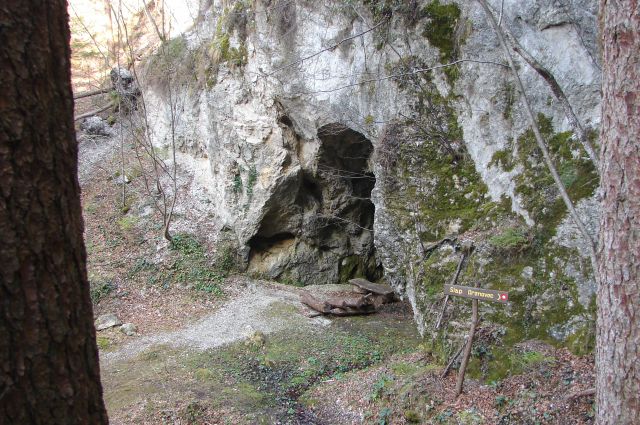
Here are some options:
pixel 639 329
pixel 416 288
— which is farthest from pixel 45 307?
pixel 416 288

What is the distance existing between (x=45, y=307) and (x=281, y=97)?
11655 millimetres

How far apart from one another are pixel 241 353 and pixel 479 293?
5.44 metres

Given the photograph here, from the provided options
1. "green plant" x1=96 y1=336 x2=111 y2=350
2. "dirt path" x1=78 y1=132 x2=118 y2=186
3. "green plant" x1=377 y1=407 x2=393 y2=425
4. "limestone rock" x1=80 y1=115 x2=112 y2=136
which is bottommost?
"green plant" x1=377 y1=407 x2=393 y2=425

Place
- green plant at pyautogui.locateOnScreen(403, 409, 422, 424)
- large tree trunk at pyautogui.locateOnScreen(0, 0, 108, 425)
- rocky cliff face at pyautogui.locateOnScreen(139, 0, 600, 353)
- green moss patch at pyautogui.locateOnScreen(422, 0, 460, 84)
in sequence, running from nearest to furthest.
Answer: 1. large tree trunk at pyautogui.locateOnScreen(0, 0, 108, 425)
2. green plant at pyautogui.locateOnScreen(403, 409, 422, 424)
3. rocky cliff face at pyautogui.locateOnScreen(139, 0, 600, 353)
4. green moss patch at pyautogui.locateOnScreen(422, 0, 460, 84)

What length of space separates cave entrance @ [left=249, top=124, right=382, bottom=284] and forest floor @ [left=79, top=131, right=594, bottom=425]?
45.0 inches

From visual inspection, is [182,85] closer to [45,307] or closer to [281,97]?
[281,97]

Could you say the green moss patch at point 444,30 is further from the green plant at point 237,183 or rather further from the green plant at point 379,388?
the green plant at point 237,183

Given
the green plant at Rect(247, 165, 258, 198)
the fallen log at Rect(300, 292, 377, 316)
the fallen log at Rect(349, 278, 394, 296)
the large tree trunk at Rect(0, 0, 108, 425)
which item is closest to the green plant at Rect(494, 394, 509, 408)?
the large tree trunk at Rect(0, 0, 108, 425)

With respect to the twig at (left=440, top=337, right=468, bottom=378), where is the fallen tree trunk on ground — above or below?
below

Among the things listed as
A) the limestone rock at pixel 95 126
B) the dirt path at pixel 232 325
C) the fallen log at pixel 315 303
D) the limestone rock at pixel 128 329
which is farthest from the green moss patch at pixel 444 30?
the limestone rock at pixel 95 126

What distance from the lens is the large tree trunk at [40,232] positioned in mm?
1237

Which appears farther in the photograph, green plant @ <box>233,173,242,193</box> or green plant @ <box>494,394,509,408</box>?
green plant @ <box>233,173,242,193</box>

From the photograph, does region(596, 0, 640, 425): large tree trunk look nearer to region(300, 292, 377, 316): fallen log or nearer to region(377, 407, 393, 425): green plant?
region(377, 407, 393, 425): green plant

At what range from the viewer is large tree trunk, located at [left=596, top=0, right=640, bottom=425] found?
2664mm
